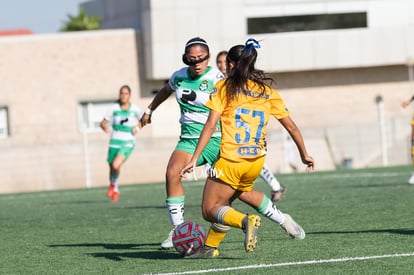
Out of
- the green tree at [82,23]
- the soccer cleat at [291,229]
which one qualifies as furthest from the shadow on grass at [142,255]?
the green tree at [82,23]

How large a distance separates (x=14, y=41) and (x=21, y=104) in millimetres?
2647

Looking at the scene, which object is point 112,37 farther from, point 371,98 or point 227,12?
point 371,98

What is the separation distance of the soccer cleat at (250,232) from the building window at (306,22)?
38.5m

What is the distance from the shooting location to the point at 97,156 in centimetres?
3384

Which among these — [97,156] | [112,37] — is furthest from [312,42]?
[97,156]

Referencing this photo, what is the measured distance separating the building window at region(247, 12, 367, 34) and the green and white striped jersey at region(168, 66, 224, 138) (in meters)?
36.4

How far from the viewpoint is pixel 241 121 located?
29.8 ft

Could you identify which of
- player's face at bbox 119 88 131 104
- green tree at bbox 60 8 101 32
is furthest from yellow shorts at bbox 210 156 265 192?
green tree at bbox 60 8 101 32

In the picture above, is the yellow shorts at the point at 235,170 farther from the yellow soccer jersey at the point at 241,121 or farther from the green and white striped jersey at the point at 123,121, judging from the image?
the green and white striped jersey at the point at 123,121

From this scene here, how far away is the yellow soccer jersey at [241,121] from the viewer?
9055 mm

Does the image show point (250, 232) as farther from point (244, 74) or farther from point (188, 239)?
point (244, 74)

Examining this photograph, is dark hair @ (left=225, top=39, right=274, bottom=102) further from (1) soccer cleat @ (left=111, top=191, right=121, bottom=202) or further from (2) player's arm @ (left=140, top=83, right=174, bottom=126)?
(1) soccer cleat @ (left=111, top=191, right=121, bottom=202)

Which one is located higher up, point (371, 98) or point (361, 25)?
point (361, 25)

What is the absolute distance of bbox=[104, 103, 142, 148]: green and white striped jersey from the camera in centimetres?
2138
